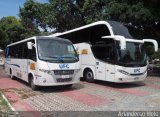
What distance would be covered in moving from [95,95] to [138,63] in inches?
139

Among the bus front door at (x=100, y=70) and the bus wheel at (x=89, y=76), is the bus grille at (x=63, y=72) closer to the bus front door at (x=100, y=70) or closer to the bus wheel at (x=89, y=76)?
the bus front door at (x=100, y=70)

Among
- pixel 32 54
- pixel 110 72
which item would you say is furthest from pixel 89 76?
pixel 32 54

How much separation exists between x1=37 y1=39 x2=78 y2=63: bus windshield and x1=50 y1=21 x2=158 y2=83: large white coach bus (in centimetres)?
197

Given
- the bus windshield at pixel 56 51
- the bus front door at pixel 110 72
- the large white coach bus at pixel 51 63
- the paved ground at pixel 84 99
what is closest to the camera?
the paved ground at pixel 84 99

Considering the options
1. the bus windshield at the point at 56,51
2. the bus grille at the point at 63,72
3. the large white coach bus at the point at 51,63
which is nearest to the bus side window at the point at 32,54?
the large white coach bus at the point at 51,63

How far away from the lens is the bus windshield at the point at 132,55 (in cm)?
1421

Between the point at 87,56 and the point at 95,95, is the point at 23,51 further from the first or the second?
the point at 95,95

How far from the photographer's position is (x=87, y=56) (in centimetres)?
1678

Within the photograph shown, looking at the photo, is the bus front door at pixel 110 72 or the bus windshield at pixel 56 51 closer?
the bus windshield at pixel 56 51

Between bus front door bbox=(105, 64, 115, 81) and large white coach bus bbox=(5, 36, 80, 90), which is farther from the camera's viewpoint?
bus front door bbox=(105, 64, 115, 81)

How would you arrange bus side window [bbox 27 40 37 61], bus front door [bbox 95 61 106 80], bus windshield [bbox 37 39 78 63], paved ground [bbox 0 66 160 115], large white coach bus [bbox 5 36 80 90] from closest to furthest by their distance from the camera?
paved ground [bbox 0 66 160 115], large white coach bus [bbox 5 36 80 90], bus windshield [bbox 37 39 78 63], bus side window [bbox 27 40 37 61], bus front door [bbox 95 61 106 80]

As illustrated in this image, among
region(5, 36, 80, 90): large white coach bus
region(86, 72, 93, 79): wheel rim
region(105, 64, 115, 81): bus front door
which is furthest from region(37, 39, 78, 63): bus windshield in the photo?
region(86, 72, 93, 79): wheel rim

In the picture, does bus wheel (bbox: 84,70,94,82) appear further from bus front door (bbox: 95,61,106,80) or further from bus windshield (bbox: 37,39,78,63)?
bus windshield (bbox: 37,39,78,63)

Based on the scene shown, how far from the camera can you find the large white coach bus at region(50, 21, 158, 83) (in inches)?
560
